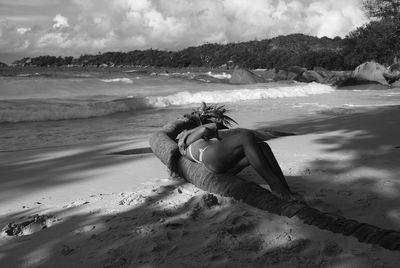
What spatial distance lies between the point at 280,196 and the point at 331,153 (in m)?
2.51

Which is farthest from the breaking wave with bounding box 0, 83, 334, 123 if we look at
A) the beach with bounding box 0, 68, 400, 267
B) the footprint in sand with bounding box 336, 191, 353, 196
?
the footprint in sand with bounding box 336, 191, 353, 196

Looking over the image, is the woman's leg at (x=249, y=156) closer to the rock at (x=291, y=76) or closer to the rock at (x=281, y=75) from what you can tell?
the rock at (x=291, y=76)

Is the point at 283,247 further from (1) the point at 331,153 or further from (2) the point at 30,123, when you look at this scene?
(2) the point at 30,123

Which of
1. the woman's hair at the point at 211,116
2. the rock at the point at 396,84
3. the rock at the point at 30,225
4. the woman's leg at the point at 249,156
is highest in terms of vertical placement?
the woman's hair at the point at 211,116

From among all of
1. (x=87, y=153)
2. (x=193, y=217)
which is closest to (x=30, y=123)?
(x=87, y=153)

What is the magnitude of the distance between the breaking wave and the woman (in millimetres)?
10044

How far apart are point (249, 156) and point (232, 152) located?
177 millimetres

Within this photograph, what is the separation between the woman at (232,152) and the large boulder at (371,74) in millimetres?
28510

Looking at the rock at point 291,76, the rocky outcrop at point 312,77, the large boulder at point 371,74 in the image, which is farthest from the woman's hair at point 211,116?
the rock at point 291,76

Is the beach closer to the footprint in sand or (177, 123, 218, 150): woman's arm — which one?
the footprint in sand

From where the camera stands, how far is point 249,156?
12.2 ft

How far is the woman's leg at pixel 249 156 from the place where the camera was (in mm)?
3684

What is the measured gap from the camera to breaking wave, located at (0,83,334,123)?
524 inches

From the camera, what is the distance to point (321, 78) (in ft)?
124
